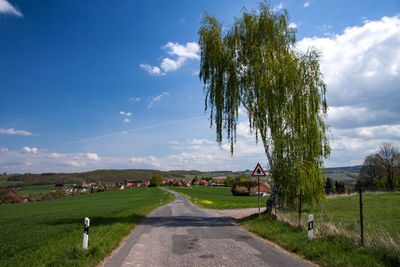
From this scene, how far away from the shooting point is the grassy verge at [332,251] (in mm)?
5799

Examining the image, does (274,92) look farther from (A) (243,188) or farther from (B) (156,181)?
(B) (156,181)

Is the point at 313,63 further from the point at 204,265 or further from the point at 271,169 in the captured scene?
the point at 204,265

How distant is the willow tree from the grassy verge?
277cm

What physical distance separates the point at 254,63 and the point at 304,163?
18.9ft

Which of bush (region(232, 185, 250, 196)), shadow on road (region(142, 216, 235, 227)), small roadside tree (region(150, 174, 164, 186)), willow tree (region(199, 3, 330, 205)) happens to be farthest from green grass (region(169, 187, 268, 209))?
small roadside tree (region(150, 174, 164, 186))

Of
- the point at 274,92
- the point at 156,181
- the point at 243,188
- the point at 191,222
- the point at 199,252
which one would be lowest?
the point at 156,181

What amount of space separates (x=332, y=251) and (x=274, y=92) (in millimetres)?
7882

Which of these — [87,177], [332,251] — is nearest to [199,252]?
[332,251]

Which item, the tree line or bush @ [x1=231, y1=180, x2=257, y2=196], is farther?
bush @ [x1=231, y1=180, x2=257, y2=196]

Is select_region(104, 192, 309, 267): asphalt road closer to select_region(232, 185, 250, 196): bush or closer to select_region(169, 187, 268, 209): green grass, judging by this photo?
select_region(169, 187, 268, 209): green grass

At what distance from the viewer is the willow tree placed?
473 inches

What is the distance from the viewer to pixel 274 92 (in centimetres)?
1259

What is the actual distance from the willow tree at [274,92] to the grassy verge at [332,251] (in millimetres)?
2770

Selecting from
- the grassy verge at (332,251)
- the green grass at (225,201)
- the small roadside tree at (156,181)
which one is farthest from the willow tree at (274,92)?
the small roadside tree at (156,181)
